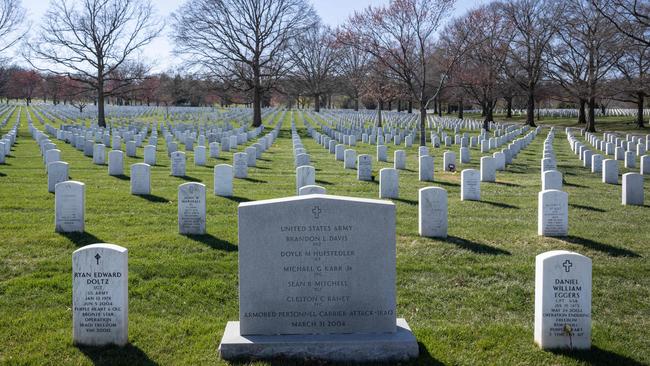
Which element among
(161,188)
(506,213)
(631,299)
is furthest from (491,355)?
(161,188)

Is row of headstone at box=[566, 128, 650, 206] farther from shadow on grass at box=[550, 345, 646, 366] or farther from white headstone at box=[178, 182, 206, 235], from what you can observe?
white headstone at box=[178, 182, 206, 235]

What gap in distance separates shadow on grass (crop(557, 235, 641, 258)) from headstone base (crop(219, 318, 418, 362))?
5511mm

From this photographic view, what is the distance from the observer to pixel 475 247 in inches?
386

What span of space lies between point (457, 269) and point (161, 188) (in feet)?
29.8

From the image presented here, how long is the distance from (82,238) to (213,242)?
2.13 m

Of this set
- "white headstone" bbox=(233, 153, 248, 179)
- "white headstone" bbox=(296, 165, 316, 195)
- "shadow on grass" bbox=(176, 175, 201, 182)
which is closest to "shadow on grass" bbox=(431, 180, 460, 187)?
"white headstone" bbox=(296, 165, 316, 195)

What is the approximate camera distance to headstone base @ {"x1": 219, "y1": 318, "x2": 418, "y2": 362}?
541 centimetres

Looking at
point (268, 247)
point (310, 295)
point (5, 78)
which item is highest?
point (5, 78)

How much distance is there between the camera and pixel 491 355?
5.64 metres

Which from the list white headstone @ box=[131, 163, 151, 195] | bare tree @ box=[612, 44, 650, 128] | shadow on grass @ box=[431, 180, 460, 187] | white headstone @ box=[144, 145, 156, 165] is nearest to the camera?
white headstone @ box=[131, 163, 151, 195]

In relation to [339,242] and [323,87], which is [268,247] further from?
[323,87]

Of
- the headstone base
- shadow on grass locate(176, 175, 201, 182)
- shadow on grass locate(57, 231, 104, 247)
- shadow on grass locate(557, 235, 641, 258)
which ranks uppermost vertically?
shadow on grass locate(176, 175, 201, 182)

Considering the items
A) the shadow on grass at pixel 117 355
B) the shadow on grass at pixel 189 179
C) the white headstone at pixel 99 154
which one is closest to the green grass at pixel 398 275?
the shadow on grass at pixel 117 355

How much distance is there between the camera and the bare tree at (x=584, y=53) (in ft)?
129
